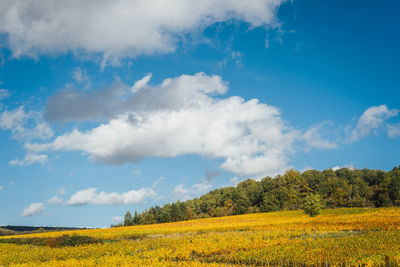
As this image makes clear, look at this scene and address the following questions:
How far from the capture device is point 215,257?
2572 centimetres

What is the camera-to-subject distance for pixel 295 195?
10388 centimetres

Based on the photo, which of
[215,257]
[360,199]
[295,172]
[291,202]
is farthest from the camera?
[295,172]

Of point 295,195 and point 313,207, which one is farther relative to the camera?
point 295,195

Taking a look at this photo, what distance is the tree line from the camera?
9825 centimetres

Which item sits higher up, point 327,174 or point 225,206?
point 327,174

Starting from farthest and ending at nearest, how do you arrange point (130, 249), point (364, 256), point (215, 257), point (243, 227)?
1. point (243, 227)
2. point (130, 249)
3. point (215, 257)
4. point (364, 256)

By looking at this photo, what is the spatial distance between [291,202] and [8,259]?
92616mm

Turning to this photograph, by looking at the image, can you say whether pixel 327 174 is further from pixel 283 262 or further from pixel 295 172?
pixel 283 262

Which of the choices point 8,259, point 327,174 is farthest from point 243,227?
point 327,174

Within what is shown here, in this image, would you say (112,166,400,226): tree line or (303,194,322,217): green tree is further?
(112,166,400,226): tree line

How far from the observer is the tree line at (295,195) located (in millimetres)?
98250

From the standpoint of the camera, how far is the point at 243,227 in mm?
52469

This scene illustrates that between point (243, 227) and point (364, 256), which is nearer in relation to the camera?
point (364, 256)

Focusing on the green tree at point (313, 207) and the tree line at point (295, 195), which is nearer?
the green tree at point (313, 207)
